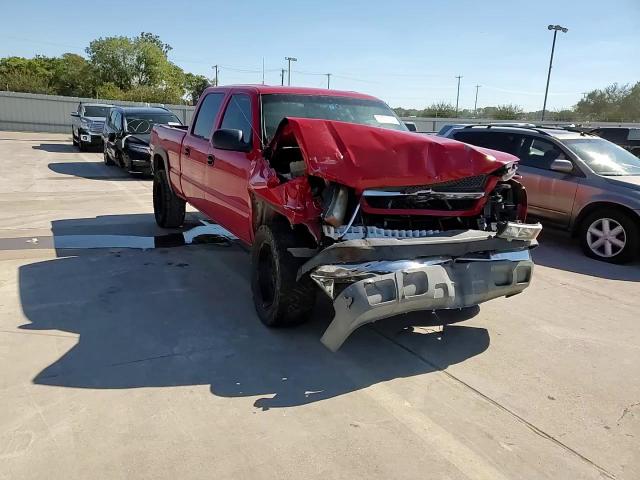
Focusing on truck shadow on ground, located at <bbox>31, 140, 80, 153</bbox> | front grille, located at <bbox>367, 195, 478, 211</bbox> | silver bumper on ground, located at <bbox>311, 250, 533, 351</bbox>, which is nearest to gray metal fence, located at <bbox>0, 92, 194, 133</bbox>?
truck shadow on ground, located at <bbox>31, 140, 80, 153</bbox>

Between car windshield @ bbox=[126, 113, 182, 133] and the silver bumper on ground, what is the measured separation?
39.0 feet

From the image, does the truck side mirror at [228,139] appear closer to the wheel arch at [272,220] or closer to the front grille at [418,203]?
the wheel arch at [272,220]

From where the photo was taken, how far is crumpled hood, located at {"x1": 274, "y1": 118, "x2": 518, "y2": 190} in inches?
137

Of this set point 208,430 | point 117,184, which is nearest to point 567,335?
point 208,430

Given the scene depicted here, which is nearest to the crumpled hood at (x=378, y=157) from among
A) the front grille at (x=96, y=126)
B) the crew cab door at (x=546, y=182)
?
the crew cab door at (x=546, y=182)

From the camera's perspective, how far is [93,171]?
14906mm

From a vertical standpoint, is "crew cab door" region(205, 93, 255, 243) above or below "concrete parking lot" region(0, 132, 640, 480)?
above

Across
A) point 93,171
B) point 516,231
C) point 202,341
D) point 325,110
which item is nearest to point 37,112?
point 93,171

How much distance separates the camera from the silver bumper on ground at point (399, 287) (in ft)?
10.9

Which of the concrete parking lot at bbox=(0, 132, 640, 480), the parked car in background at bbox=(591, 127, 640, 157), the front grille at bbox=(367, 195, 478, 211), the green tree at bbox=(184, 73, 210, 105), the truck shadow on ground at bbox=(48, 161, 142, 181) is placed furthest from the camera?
the green tree at bbox=(184, 73, 210, 105)

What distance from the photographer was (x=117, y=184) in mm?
12570

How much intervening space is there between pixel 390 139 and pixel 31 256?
4.70 m

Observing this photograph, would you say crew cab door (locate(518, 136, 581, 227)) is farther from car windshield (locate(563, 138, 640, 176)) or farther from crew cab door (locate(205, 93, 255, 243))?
crew cab door (locate(205, 93, 255, 243))

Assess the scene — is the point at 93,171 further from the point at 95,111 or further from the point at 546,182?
the point at 546,182
